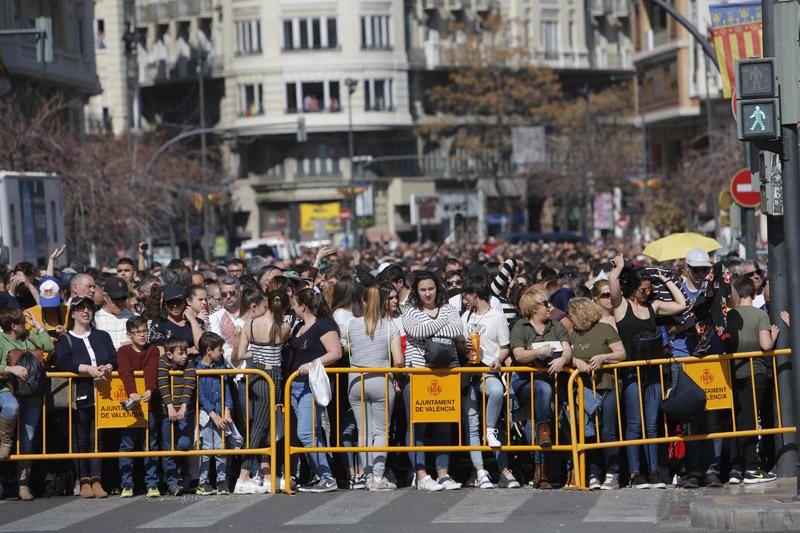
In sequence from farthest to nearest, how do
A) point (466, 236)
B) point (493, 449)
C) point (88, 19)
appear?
point (466, 236) < point (88, 19) < point (493, 449)

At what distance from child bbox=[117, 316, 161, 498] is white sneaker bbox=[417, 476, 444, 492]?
86.4 inches

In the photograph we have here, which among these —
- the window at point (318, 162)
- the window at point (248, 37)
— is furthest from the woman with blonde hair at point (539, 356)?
the window at point (248, 37)

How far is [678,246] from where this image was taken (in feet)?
56.9

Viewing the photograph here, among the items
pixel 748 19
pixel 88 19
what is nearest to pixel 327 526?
pixel 748 19

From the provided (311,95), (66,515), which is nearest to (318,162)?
(311,95)

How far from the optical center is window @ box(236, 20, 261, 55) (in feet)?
288

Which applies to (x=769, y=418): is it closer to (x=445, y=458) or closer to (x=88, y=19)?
(x=445, y=458)

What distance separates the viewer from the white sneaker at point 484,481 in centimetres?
1442

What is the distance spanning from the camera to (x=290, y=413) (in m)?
14.7

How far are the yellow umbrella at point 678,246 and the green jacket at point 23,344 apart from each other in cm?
605

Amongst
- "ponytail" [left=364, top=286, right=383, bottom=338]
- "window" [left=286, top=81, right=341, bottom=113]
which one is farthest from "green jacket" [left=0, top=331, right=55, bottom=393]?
"window" [left=286, top=81, right=341, bottom=113]

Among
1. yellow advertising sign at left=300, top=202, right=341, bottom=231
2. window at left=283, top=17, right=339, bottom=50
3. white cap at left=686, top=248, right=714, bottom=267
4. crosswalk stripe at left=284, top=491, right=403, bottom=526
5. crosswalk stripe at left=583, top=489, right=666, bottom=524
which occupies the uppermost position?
window at left=283, top=17, right=339, bottom=50

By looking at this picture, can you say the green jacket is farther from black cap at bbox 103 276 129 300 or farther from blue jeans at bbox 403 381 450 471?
blue jeans at bbox 403 381 450 471

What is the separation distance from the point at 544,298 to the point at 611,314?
57 centimetres
